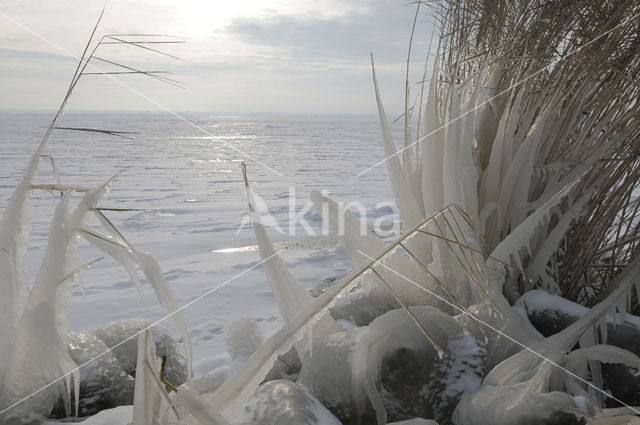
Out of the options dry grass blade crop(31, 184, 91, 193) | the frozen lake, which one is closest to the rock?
the frozen lake

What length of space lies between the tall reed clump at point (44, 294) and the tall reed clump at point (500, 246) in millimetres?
292

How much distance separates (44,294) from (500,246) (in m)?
0.95

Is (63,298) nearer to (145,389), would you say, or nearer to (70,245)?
(70,245)

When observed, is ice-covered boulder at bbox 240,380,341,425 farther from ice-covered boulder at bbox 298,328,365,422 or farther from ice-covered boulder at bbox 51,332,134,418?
ice-covered boulder at bbox 51,332,134,418

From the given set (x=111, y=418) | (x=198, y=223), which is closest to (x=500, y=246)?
(x=111, y=418)

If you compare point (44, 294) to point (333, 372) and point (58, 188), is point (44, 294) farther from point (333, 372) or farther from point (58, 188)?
point (333, 372)

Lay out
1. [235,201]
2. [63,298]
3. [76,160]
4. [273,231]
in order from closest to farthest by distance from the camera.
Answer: [63,298], [273,231], [235,201], [76,160]

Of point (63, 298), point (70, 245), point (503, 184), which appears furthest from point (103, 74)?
point (503, 184)

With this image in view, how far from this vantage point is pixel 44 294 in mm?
875

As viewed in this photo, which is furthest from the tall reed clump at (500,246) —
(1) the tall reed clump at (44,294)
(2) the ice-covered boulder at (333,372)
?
(1) the tall reed clump at (44,294)

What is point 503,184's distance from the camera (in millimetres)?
1303

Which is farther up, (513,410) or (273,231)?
(513,410)

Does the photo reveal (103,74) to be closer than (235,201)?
Yes

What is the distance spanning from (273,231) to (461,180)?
2721 mm
